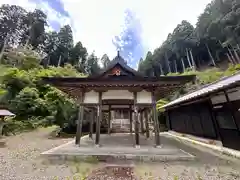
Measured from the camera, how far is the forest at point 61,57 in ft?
50.5

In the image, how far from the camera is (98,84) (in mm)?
6797

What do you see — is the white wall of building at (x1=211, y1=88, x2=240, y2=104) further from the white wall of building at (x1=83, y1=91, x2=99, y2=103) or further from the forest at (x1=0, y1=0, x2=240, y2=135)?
the forest at (x1=0, y1=0, x2=240, y2=135)

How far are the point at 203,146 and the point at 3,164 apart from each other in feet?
30.3

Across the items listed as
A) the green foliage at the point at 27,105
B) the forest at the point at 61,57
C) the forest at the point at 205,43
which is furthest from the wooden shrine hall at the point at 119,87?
the forest at the point at 205,43

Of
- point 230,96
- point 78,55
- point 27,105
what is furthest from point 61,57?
point 230,96

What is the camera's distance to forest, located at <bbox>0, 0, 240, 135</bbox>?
15.4 m

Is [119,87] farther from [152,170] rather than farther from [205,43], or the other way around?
[205,43]

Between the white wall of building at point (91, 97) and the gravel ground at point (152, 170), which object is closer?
the gravel ground at point (152, 170)

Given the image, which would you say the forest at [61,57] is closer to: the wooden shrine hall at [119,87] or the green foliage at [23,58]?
the green foliage at [23,58]

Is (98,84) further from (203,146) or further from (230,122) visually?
(203,146)

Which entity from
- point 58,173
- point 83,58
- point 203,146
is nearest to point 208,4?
point 83,58

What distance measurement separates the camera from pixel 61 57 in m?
39.5

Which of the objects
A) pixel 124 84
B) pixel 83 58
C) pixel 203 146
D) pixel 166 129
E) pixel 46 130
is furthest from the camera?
pixel 83 58

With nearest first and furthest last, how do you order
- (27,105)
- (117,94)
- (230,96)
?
(230,96), (117,94), (27,105)
